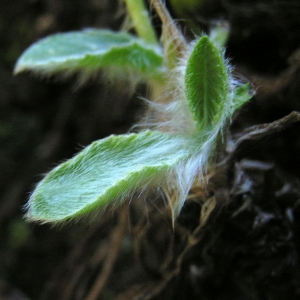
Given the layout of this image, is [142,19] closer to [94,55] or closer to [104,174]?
[94,55]

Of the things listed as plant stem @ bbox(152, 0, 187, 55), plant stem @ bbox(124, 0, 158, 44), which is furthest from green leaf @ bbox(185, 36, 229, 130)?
plant stem @ bbox(124, 0, 158, 44)

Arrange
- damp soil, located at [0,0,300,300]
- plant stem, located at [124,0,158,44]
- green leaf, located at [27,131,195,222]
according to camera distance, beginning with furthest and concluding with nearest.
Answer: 1. plant stem, located at [124,0,158,44]
2. damp soil, located at [0,0,300,300]
3. green leaf, located at [27,131,195,222]

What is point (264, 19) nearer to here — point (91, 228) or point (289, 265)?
point (289, 265)

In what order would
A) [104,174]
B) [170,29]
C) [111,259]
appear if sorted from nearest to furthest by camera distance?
[104,174]
[170,29]
[111,259]

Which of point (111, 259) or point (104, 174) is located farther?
point (111, 259)

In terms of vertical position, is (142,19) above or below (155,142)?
above

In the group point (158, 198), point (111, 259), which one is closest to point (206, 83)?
point (158, 198)

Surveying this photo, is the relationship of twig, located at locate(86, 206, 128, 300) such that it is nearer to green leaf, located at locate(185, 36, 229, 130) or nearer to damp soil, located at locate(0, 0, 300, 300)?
damp soil, located at locate(0, 0, 300, 300)

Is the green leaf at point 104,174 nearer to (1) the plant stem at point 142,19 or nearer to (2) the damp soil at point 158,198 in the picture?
(2) the damp soil at point 158,198
